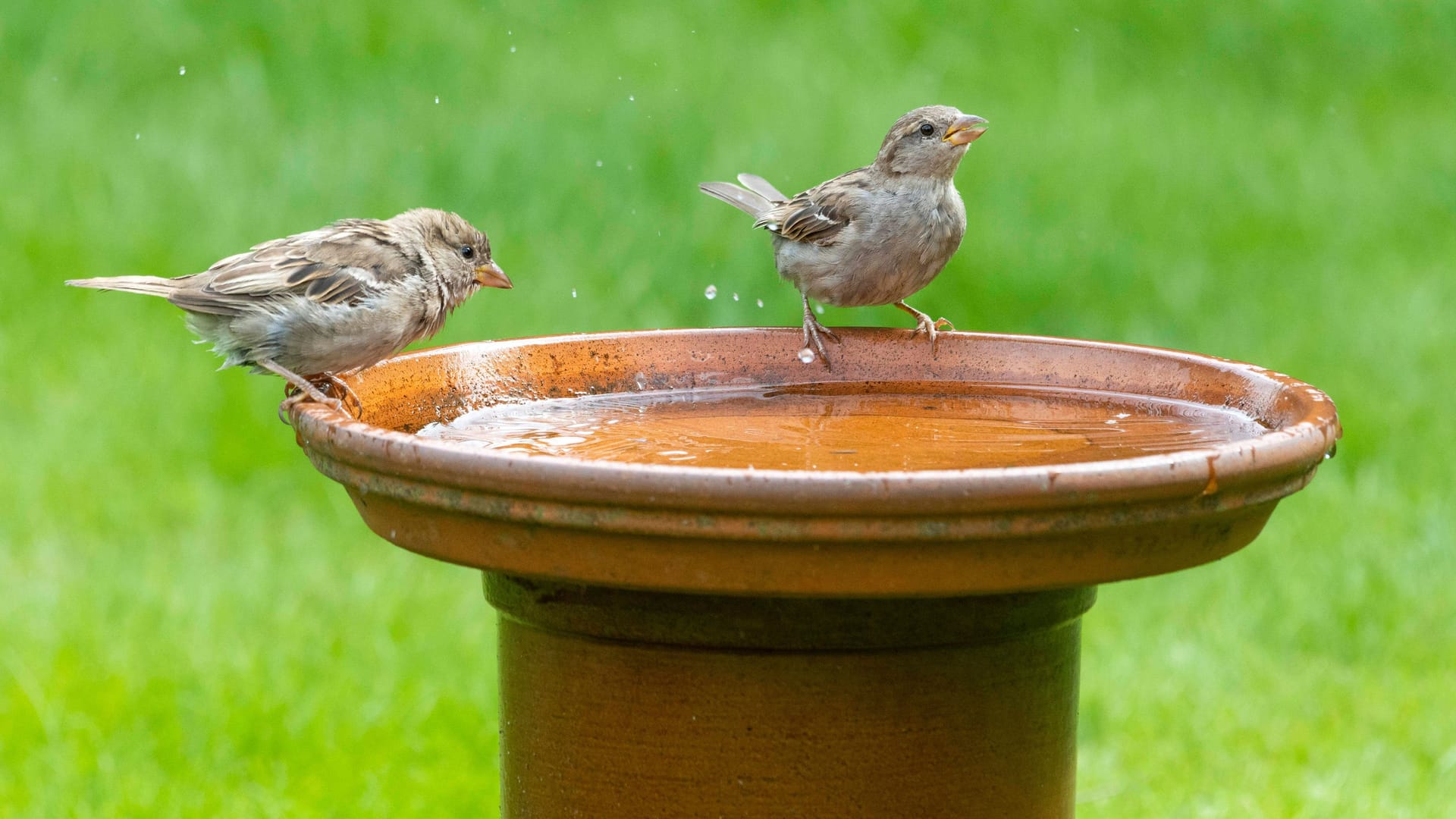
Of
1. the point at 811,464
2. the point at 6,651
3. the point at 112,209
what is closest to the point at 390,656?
the point at 6,651

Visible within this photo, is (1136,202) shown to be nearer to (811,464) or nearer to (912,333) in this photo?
(912,333)

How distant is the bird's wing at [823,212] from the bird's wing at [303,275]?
1472 mm

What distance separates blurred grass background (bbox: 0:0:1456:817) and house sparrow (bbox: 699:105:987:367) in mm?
1695

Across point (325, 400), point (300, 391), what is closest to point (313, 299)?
point (300, 391)

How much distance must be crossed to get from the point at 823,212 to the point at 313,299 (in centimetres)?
176

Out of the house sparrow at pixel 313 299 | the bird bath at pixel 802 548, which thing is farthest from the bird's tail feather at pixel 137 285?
the bird bath at pixel 802 548

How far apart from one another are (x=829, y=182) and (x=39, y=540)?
3396 mm

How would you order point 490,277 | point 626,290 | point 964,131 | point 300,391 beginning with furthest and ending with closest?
point 626,290
point 964,131
point 490,277
point 300,391

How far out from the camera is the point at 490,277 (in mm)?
4164

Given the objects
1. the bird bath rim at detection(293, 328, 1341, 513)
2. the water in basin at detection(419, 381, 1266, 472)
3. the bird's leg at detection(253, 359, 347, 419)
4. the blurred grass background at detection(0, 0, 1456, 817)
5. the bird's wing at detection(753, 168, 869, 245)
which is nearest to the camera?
the bird bath rim at detection(293, 328, 1341, 513)

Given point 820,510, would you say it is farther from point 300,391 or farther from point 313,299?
point 300,391

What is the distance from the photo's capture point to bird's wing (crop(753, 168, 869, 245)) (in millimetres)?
4906

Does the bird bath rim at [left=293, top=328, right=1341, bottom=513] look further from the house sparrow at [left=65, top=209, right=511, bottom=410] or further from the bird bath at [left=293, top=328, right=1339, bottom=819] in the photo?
the house sparrow at [left=65, top=209, right=511, bottom=410]

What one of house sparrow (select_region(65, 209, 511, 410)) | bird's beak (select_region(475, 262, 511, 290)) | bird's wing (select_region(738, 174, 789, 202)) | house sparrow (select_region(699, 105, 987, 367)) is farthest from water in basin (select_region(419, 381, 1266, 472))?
bird's wing (select_region(738, 174, 789, 202))
